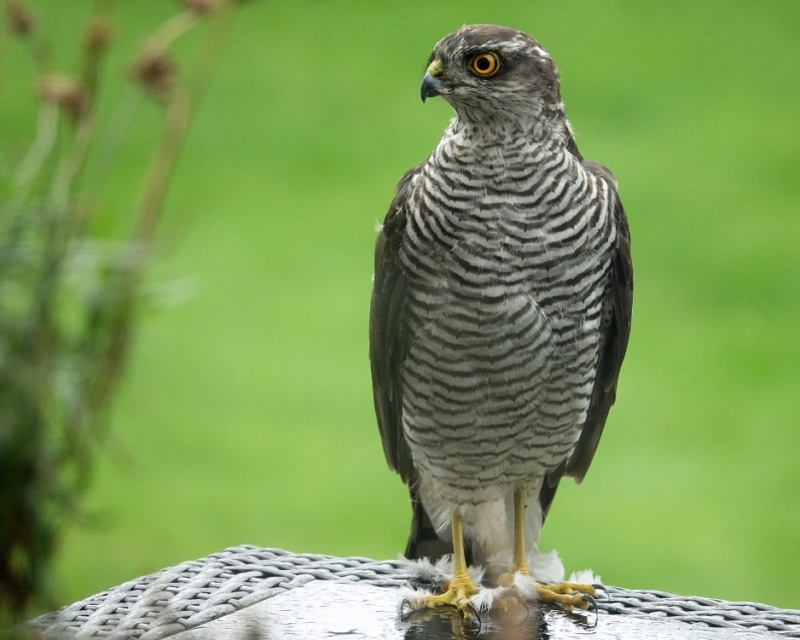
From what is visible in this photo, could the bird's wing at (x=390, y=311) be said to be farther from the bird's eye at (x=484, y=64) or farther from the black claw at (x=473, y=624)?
the black claw at (x=473, y=624)

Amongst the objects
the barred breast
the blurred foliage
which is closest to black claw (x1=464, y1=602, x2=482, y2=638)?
the barred breast

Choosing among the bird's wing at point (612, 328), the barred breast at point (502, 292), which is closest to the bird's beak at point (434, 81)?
the barred breast at point (502, 292)

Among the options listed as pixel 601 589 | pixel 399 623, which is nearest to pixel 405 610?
pixel 399 623

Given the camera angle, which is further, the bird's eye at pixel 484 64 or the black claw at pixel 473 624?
the black claw at pixel 473 624

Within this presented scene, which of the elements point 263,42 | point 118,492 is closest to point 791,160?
point 263,42

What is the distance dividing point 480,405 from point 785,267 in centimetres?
546

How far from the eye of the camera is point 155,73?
1.65 m

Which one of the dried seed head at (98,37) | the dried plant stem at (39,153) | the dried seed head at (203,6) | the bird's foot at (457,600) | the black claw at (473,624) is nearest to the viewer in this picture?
the dried seed head at (98,37)

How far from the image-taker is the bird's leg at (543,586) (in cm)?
311

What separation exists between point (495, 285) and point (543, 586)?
2.77ft

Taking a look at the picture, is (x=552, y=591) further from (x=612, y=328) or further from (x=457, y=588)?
(x=612, y=328)

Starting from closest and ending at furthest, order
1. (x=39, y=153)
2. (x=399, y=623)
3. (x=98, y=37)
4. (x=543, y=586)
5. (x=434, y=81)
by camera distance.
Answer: (x=98, y=37) → (x=39, y=153) → (x=434, y=81) → (x=399, y=623) → (x=543, y=586)

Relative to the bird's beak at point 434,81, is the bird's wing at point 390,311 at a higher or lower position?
lower

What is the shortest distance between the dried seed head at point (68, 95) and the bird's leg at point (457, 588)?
A: 1657 mm
